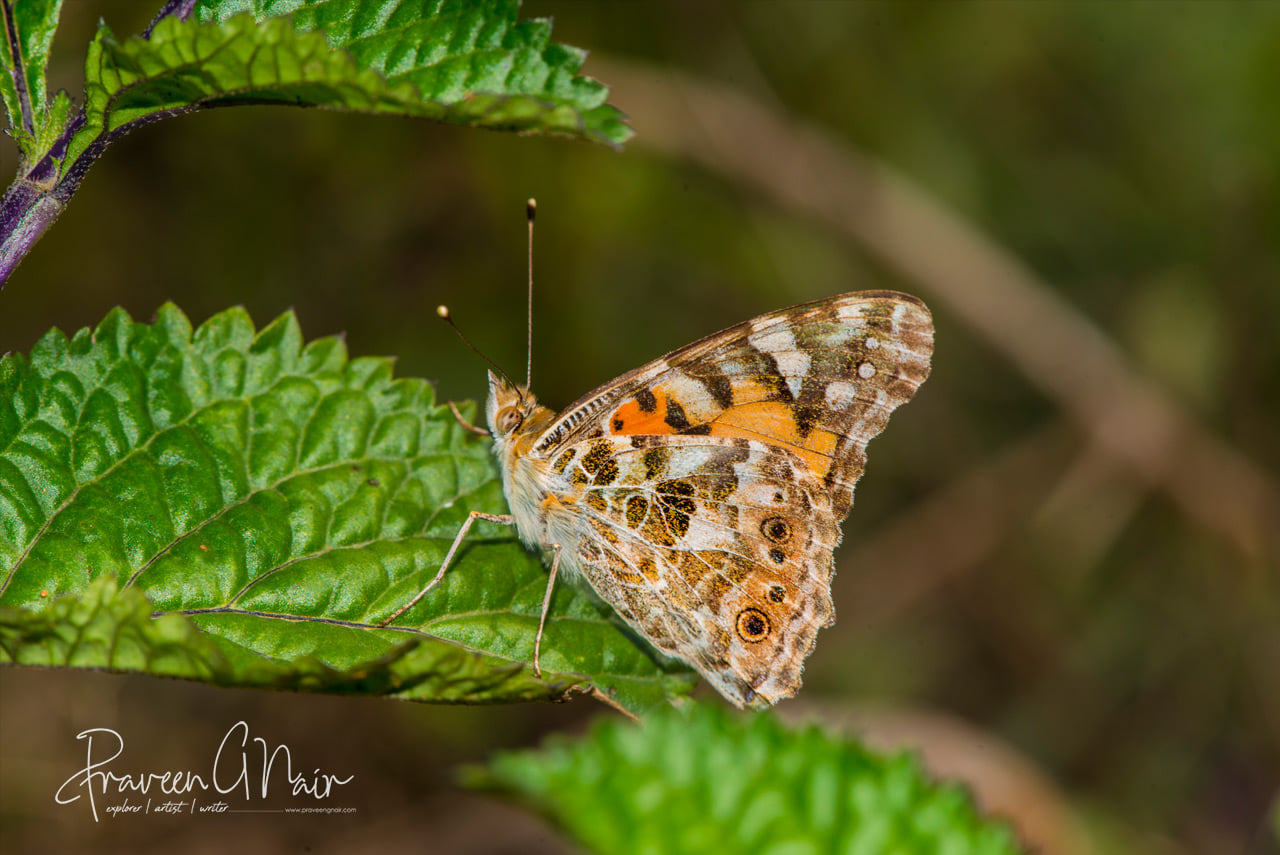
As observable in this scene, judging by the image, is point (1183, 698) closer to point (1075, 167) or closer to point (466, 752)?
point (1075, 167)

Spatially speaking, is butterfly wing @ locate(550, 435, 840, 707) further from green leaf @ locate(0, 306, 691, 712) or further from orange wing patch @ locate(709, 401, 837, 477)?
green leaf @ locate(0, 306, 691, 712)

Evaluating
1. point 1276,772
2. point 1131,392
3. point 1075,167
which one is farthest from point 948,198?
point 1276,772

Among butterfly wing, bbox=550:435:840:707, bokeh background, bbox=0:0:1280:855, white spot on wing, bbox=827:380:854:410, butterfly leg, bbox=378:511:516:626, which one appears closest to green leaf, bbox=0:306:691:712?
butterfly leg, bbox=378:511:516:626

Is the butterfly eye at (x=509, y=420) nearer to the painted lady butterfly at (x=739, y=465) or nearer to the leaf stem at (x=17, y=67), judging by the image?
the painted lady butterfly at (x=739, y=465)

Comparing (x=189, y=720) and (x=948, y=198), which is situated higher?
(x=948, y=198)

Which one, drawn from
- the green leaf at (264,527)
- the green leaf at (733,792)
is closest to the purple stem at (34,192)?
the green leaf at (264,527)

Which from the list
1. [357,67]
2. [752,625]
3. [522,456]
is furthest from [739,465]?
[357,67]

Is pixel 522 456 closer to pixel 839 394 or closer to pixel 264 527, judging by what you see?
pixel 264 527

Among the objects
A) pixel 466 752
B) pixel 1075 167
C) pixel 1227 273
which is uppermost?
pixel 1075 167
